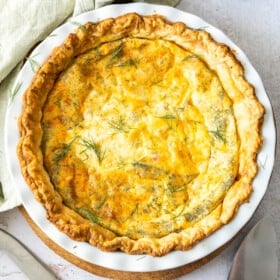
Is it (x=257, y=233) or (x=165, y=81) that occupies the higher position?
(x=165, y=81)

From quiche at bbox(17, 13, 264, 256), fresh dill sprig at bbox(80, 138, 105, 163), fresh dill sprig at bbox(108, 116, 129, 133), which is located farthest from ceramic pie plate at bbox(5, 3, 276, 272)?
fresh dill sprig at bbox(108, 116, 129, 133)

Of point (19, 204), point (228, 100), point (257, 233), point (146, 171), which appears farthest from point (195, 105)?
point (19, 204)

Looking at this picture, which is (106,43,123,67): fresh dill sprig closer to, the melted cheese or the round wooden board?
the melted cheese

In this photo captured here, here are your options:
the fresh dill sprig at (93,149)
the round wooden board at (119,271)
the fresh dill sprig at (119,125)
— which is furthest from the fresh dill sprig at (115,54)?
the round wooden board at (119,271)

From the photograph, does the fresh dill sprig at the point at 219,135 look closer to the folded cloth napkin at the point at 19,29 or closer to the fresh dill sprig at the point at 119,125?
the fresh dill sprig at the point at 119,125

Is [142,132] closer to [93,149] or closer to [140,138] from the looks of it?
[140,138]

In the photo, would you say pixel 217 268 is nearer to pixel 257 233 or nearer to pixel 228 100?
pixel 257 233
